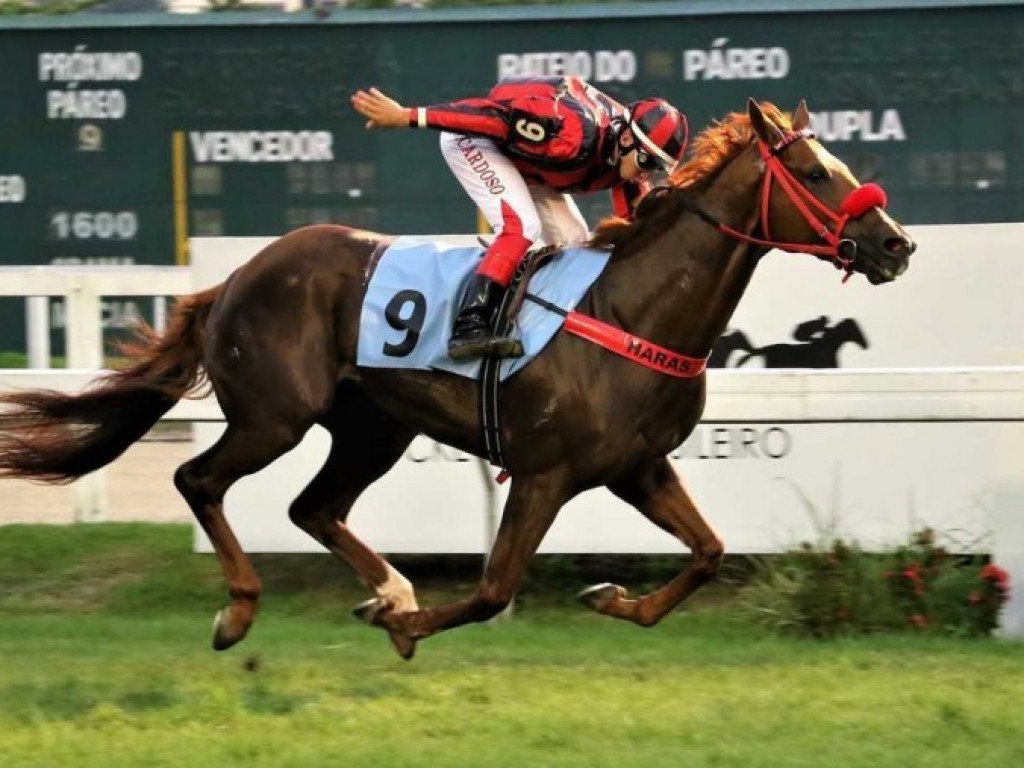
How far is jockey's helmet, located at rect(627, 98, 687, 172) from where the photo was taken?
230 inches

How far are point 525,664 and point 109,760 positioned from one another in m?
1.57

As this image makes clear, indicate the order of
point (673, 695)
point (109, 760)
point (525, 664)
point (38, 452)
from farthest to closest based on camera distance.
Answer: point (38, 452) → point (525, 664) → point (673, 695) → point (109, 760)

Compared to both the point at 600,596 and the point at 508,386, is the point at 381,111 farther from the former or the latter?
the point at 600,596

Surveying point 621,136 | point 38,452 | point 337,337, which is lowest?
point 38,452

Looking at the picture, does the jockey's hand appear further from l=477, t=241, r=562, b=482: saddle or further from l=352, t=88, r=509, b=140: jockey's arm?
l=477, t=241, r=562, b=482: saddle

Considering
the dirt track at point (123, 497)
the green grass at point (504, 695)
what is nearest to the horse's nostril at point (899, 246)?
the green grass at point (504, 695)

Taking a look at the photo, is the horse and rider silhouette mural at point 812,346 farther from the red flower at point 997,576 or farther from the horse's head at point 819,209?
the horse's head at point 819,209

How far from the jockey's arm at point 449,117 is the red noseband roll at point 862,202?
3.59ft

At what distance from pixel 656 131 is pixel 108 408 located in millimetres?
2053

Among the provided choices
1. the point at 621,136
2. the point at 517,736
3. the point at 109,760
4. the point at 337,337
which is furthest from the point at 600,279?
the point at 109,760

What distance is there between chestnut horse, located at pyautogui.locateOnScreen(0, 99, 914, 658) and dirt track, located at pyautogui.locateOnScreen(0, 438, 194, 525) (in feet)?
7.91

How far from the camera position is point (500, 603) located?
5.65 metres

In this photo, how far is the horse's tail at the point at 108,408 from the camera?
21.2ft

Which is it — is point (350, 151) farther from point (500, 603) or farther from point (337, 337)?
point (500, 603)
